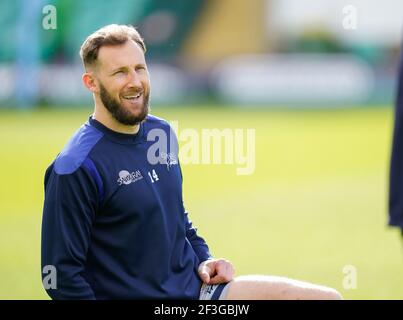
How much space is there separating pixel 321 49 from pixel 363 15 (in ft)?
6.79

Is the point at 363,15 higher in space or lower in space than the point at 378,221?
higher

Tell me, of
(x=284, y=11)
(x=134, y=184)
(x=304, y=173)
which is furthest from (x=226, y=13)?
(x=134, y=184)

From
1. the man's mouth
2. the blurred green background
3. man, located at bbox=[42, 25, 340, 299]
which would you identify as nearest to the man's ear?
man, located at bbox=[42, 25, 340, 299]

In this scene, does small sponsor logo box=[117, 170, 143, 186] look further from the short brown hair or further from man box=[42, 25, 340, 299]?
the short brown hair

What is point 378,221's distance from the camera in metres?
10.6

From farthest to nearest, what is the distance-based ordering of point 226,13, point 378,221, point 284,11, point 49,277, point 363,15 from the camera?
point 226,13 < point 284,11 < point 363,15 < point 378,221 < point 49,277

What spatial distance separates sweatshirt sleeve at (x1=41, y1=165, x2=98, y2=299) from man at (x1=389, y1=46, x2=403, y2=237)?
144 centimetres

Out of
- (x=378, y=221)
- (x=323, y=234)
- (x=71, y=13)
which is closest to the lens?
(x=323, y=234)

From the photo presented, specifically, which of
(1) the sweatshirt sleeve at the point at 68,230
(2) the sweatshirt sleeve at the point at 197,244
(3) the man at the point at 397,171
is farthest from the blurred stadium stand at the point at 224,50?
(3) the man at the point at 397,171

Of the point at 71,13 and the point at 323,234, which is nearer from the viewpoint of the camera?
the point at 323,234

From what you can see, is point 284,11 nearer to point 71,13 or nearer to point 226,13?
point 226,13

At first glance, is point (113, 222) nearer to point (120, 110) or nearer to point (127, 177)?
point (127, 177)

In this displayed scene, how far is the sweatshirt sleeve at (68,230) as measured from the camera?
4.17 m
